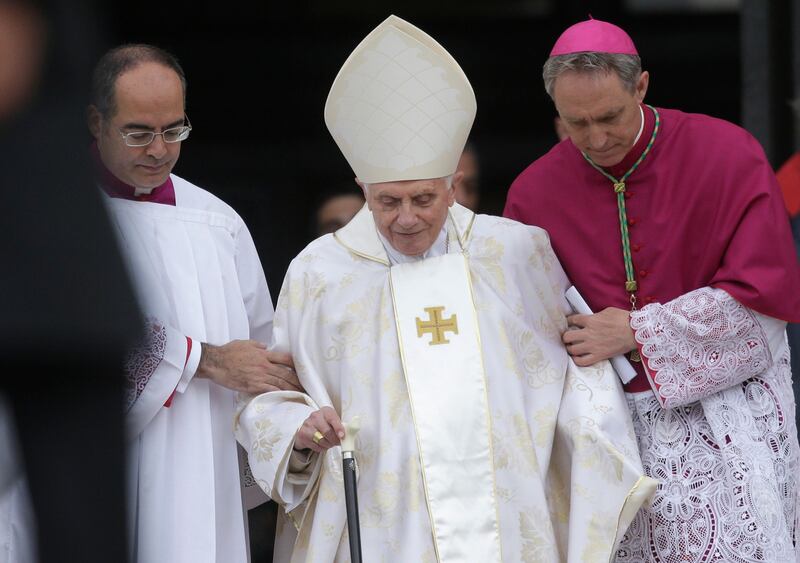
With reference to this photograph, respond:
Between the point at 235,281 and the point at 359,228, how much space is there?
470 millimetres

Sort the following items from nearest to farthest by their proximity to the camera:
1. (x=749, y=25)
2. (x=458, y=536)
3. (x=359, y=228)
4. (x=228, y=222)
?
(x=458, y=536) → (x=359, y=228) → (x=228, y=222) → (x=749, y=25)

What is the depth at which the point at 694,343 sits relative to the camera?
4188 millimetres

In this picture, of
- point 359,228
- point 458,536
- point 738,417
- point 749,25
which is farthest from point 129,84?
point 749,25

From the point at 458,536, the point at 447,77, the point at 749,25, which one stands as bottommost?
the point at 458,536

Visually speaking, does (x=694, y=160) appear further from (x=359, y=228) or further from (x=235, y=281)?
(x=235, y=281)

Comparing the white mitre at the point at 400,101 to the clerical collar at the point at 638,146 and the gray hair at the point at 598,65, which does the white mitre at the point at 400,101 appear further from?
the clerical collar at the point at 638,146

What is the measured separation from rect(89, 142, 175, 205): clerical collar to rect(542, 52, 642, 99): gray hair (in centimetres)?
118

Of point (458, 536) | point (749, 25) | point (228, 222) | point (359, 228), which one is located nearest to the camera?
point (458, 536)

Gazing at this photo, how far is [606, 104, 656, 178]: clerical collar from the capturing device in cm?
432

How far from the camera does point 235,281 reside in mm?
4598

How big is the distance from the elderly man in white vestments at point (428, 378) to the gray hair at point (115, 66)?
54 centimetres

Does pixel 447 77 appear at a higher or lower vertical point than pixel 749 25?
lower

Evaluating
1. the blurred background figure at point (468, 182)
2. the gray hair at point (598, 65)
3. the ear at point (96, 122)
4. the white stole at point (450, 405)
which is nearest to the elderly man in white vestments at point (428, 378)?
the white stole at point (450, 405)

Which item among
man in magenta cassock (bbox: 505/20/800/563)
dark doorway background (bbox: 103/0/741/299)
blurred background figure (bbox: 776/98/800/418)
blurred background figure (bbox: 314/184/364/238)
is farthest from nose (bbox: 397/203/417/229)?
dark doorway background (bbox: 103/0/741/299)
